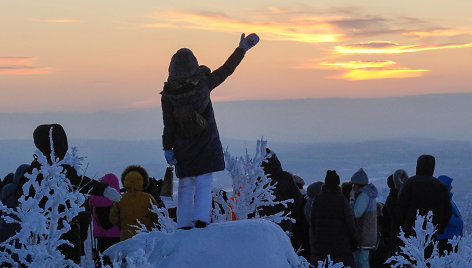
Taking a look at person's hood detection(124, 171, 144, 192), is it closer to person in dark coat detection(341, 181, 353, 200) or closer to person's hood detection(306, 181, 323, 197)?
person's hood detection(306, 181, 323, 197)

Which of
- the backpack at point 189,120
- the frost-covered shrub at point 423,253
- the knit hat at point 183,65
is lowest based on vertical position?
the frost-covered shrub at point 423,253

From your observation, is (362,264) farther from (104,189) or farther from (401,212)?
(104,189)

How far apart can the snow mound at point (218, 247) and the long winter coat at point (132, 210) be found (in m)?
2.75

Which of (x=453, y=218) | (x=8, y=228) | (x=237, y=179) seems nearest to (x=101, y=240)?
(x=237, y=179)

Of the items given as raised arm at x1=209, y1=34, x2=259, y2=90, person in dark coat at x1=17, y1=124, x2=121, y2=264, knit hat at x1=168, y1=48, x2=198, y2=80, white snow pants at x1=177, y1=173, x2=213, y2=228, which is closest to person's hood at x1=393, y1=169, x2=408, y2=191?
raised arm at x1=209, y1=34, x2=259, y2=90

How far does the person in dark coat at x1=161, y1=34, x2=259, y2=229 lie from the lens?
6.70 m

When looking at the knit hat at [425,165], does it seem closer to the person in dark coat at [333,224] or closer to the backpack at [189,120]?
the person in dark coat at [333,224]

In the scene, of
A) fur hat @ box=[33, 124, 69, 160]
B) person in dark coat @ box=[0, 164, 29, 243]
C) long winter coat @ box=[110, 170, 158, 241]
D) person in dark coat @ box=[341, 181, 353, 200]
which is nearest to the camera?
fur hat @ box=[33, 124, 69, 160]

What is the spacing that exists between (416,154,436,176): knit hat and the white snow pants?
172 inches

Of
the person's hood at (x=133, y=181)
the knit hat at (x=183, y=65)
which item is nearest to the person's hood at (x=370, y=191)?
the person's hood at (x=133, y=181)

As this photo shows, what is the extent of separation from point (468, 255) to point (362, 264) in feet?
6.67

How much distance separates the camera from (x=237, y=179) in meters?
7.50

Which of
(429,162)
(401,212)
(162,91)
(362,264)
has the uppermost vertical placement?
(162,91)

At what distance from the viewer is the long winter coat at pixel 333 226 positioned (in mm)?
9406
